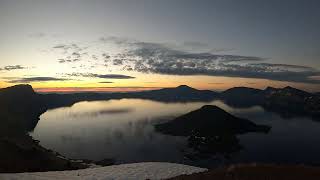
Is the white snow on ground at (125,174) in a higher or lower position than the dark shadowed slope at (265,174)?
lower

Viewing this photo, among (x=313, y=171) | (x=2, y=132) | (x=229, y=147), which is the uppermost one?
(x=313, y=171)

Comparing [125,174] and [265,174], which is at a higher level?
[265,174]

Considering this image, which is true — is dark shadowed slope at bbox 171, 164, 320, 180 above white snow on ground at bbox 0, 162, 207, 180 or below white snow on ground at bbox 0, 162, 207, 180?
above

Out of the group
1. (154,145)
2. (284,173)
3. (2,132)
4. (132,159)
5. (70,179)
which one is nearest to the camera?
(284,173)

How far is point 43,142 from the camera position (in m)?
193

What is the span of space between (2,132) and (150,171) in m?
155

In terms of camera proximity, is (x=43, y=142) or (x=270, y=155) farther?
(x=43, y=142)

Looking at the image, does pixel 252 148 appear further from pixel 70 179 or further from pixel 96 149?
pixel 70 179

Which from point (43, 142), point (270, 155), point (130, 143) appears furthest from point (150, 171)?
point (43, 142)

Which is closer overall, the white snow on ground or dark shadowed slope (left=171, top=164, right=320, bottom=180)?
dark shadowed slope (left=171, top=164, right=320, bottom=180)

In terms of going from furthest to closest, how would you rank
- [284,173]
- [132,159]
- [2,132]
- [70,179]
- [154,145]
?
[154,145] < [2,132] < [132,159] < [70,179] < [284,173]

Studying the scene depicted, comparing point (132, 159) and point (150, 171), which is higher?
point (150, 171)

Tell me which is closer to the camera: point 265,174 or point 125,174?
point 265,174

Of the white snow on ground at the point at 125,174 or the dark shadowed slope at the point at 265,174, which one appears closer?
the dark shadowed slope at the point at 265,174
